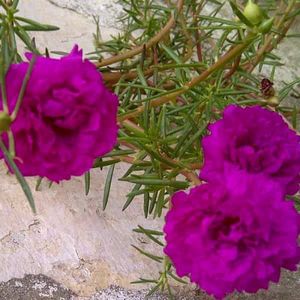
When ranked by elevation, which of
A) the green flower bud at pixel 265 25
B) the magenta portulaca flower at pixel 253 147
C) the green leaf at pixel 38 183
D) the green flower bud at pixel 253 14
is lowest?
the green leaf at pixel 38 183

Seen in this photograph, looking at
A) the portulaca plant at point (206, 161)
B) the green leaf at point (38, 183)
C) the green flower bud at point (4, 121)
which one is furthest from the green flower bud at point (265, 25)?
the green leaf at point (38, 183)

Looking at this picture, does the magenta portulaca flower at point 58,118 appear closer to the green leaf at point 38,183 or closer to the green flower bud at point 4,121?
the green flower bud at point 4,121

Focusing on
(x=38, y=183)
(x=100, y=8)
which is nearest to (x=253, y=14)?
A: (x=38, y=183)

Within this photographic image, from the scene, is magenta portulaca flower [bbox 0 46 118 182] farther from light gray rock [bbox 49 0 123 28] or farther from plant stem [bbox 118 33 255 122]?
light gray rock [bbox 49 0 123 28]

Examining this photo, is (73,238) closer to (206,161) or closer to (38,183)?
(38,183)

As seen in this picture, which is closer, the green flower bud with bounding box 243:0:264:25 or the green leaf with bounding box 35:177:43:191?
the green flower bud with bounding box 243:0:264:25

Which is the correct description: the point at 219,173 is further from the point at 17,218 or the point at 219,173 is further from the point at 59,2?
the point at 59,2

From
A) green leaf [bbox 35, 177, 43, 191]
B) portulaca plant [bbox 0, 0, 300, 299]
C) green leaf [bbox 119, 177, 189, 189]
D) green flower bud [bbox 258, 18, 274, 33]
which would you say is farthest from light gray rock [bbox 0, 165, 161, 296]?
green flower bud [bbox 258, 18, 274, 33]
